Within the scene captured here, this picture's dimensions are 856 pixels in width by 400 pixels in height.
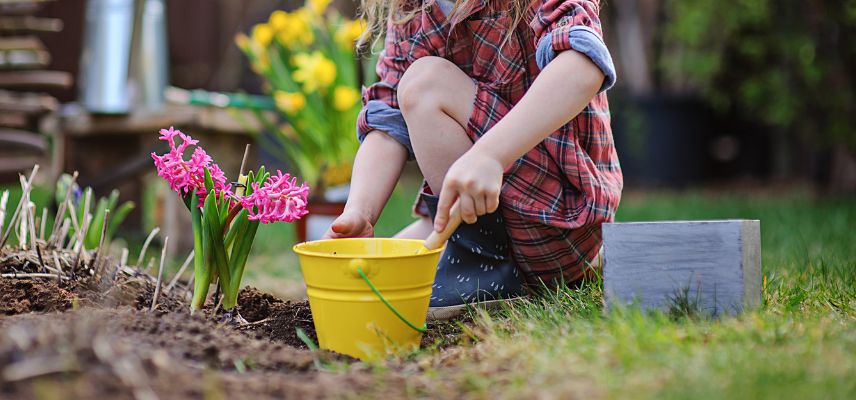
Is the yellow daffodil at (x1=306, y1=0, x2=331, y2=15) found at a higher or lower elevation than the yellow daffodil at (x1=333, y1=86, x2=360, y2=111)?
higher

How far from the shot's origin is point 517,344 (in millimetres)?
1130

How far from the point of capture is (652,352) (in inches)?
38.9

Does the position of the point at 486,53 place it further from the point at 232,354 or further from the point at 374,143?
the point at 232,354

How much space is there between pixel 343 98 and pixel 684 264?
1752 mm

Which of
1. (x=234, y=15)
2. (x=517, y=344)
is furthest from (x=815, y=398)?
(x=234, y=15)

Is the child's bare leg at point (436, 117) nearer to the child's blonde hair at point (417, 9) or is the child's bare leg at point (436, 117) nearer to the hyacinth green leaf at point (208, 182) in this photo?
the child's blonde hair at point (417, 9)

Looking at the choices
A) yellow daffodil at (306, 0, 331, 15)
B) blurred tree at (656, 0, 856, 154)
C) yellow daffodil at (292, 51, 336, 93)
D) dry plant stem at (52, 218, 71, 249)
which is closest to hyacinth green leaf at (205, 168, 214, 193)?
dry plant stem at (52, 218, 71, 249)

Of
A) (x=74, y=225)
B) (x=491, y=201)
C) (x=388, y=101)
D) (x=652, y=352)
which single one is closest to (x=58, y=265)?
(x=74, y=225)

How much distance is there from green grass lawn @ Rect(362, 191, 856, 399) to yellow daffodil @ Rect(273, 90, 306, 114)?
1.56 meters

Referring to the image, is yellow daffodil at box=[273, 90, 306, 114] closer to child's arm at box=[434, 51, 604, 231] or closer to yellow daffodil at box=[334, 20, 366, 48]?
yellow daffodil at box=[334, 20, 366, 48]

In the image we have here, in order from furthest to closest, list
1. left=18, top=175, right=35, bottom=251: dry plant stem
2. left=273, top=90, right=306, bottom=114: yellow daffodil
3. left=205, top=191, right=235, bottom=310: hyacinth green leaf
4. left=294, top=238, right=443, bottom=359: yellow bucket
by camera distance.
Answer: left=273, top=90, right=306, bottom=114: yellow daffodil, left=18, top=175, right=35, bottom=251: dry plant stem, left=205, top=191, right=235, bottom=310: hyacinth green leaf, left=294, top=238, right=443, bottom=359: yellow bucket

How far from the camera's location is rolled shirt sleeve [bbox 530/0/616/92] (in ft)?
4.33

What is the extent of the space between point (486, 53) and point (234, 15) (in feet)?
15.3

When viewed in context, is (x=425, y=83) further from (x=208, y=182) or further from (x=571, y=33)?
(x=208, y=182)
